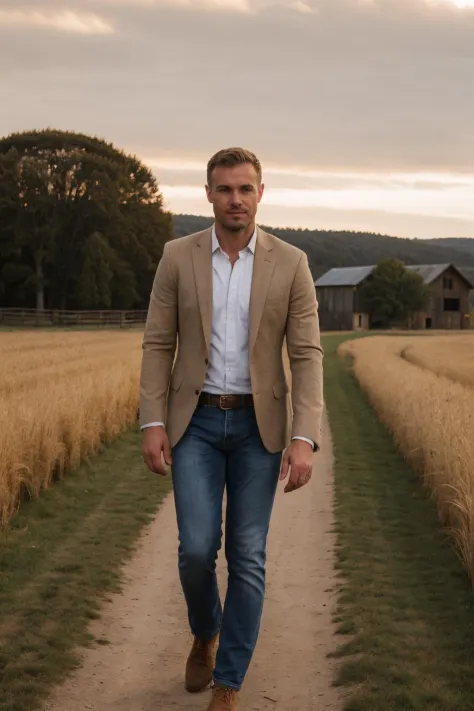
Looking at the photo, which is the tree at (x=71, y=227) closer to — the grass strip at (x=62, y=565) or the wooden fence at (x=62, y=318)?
the wooden fence at (x=62, y=318)

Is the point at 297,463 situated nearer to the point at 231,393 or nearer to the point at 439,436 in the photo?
the point at 231,393

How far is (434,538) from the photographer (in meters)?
8.57

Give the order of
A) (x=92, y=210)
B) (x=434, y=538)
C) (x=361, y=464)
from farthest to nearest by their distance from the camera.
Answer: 1. (x=92, y=210)
2. (x=361, y=464)
3. (x=434, y=538)

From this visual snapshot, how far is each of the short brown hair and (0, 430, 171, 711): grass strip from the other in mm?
2693

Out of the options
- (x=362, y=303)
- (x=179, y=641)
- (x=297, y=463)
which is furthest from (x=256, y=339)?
(x=362, y=303)

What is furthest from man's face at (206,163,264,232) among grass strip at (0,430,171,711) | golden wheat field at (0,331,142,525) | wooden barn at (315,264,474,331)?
wooden barn at (315,264,474,331)

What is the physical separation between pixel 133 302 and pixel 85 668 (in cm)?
6543

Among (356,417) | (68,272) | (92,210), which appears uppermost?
(92,210)

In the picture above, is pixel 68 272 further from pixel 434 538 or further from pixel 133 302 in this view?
pixel 434 538

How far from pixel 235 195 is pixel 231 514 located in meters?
1.49

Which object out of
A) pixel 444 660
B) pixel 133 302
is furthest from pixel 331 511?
pixel 133 302

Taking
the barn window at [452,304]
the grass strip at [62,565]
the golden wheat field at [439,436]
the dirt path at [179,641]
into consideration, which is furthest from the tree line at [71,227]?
the dirt path at [179,641]

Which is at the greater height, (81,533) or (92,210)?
(92,210)

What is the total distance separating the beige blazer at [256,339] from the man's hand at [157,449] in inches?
2.1
